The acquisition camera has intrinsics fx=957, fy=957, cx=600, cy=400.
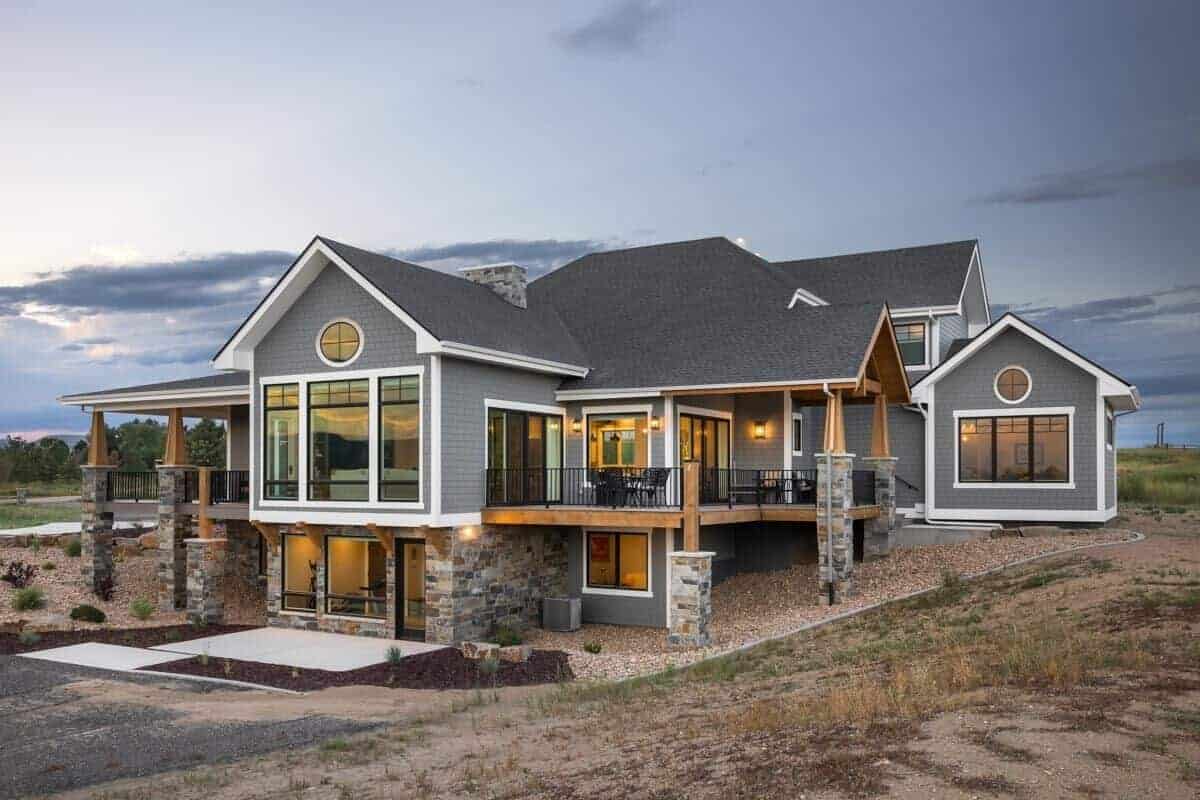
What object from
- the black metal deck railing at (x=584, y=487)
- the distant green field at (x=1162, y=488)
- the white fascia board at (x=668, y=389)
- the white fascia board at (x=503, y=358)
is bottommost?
the distant green field at (x=1162, y=488)

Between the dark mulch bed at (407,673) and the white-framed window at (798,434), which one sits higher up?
the white-framed window at (798,434)

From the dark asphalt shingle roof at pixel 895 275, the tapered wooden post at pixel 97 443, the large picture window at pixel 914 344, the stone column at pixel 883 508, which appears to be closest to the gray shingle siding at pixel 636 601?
the stone column at pixel 883 508

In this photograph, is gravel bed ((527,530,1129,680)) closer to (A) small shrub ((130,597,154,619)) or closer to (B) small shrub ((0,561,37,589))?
(A) small shrub ((130,597,154,619))

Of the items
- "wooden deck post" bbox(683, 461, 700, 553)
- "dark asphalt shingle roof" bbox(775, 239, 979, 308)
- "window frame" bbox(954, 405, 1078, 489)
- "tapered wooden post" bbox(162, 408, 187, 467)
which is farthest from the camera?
"dark asphalt shingle roof" bbox(775, 239, 979, 308)

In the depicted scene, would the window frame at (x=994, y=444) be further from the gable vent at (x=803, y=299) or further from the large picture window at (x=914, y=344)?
the gable vent at (x=803, y=299)

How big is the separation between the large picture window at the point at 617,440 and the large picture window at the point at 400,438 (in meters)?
4.33

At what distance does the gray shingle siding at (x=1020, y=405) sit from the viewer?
22578 millimetres

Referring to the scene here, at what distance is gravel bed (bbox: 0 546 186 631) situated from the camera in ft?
66.4

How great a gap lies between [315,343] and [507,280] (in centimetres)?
516

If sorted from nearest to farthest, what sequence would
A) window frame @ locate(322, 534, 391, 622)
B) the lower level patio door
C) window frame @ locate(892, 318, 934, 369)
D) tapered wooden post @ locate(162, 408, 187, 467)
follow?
the lower level patio door < window frame @ locate(322, 534, 391, 622) < tapered wooden post @ locate(162, 408, 187, 467) < window frame @ locate(892, 318, 934, 369)

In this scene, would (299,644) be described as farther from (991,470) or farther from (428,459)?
(991,470)

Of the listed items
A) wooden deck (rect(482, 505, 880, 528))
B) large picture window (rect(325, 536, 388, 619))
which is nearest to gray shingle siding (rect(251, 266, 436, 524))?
large picture window (rect(325, 536, 388, 619))

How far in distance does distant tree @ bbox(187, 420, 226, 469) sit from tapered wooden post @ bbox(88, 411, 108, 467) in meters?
7.63

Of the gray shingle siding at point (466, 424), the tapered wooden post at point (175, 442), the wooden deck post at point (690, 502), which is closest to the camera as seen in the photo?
the wooden deck post at point (690, 502)
